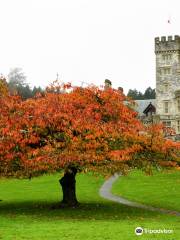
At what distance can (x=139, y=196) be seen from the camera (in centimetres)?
4450

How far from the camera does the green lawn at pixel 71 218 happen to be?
22219 mm

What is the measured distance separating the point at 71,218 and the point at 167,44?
62.3 m

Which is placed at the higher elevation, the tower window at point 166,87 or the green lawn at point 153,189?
the tower window at point 166,87

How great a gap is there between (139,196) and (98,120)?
1305 centimetres

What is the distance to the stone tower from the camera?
88438 mm

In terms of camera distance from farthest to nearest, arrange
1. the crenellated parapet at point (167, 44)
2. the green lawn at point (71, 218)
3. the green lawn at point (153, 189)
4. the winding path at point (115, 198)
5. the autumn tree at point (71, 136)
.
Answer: the crenellated parapet at point (167, 44)
the green lawn at point (153, 189)
the winding path at point (115, 198)
the autumn tree at point (71, 136)
the green lawn at point (71, 218)

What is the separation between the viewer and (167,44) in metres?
88.8

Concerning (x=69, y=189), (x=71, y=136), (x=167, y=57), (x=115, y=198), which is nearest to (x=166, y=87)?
(x=167, y=57)

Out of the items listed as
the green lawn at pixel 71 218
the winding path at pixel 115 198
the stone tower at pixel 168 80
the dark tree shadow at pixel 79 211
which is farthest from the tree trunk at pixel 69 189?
the stone tower at pixel 168 80

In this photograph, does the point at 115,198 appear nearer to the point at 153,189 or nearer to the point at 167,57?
the point at 153,189

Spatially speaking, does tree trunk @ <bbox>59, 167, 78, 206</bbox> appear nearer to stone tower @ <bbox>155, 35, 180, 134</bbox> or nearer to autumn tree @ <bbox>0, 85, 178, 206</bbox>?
autumn tree @ <bbox>0, 85, 178, 206</bbox>

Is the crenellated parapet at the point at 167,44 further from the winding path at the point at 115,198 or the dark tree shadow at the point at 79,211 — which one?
the dark tree shadow at the point at 79,211

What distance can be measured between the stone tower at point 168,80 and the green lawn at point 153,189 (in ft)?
89.8

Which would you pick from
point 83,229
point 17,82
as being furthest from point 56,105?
point 17,82
